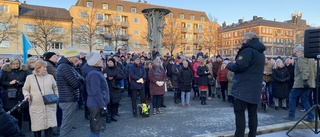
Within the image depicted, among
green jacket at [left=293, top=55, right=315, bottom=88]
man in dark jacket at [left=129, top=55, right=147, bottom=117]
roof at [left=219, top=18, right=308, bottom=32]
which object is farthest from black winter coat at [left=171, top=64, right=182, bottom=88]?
roof at [left=219, top=18, right=308, bottom=32]

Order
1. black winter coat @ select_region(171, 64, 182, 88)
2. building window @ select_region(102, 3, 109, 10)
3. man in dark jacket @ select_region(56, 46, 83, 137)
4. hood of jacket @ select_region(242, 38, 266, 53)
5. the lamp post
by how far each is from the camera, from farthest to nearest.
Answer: building window @ select_region(102, 3, 109, 10)
the lamp post
black winter coat @ select_region(171, 64, 182, 88)
man in dark jacket @ select_region(56, 46, 83, 137)
hood of jacket @ select_region(242, 38, 266, 53)

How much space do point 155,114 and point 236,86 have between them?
3955mm

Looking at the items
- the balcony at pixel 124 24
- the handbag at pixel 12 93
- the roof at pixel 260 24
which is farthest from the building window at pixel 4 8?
the roof at pixel 260 24

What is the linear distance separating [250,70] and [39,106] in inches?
170

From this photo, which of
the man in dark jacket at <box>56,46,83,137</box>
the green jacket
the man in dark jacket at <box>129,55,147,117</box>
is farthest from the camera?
the man in dark jacket at <box>129,55,147,117</box>

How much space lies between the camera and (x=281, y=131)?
6.06 meters

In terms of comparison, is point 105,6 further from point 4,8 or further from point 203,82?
point 203,82

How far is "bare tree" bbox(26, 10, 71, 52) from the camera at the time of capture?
37906mm

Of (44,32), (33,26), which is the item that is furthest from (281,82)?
(33,26)

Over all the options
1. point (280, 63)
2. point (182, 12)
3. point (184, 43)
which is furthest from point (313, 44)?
point (182, 12)

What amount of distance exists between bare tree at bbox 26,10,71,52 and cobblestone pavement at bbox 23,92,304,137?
32458 mm

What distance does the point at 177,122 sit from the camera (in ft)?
23.5

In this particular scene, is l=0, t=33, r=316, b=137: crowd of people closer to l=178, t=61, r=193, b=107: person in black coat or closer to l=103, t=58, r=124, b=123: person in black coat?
l=103, t=58, r=124, b=123: person in black coat

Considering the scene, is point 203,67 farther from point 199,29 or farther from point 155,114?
point 199,29
